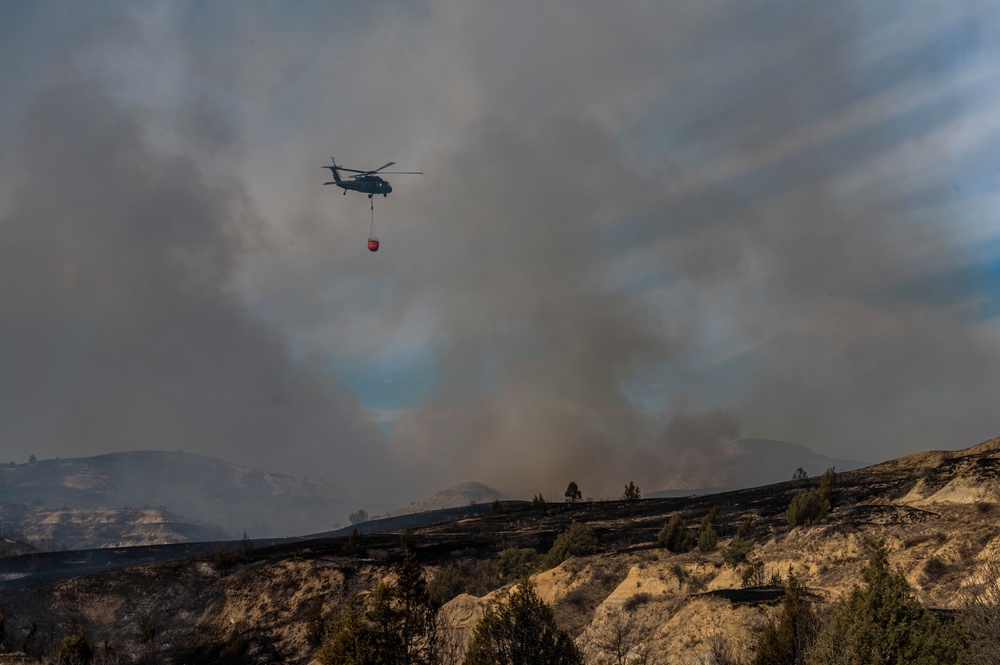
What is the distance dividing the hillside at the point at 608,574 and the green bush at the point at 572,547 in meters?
1.59

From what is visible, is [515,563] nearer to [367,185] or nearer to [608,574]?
[608,574]

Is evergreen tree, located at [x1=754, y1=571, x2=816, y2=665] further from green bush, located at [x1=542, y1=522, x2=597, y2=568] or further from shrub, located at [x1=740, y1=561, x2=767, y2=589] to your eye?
green bush, located at [x1=542, y1=522, x2=597, y2=568]

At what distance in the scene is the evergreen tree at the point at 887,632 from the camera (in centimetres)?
2636

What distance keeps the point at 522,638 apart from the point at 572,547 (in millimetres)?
43202

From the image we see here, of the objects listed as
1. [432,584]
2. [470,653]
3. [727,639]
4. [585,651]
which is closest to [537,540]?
[432,584]

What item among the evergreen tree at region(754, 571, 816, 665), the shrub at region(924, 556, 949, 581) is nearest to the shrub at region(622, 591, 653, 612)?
the evergreen tree at region(754, 571, 816, 665)

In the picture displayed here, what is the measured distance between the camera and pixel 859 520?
6256 centimetres

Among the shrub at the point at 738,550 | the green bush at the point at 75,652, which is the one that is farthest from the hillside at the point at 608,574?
the green bush at the point at 75,652

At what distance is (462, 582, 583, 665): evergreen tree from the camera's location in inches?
1319

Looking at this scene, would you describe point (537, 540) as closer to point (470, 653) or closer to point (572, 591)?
point (572, 591)

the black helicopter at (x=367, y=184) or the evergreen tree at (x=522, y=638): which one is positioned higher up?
the black helicopter at (x=367, y=184)

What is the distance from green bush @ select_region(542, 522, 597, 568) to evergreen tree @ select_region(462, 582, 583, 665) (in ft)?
128

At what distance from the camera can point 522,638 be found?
33875 mm

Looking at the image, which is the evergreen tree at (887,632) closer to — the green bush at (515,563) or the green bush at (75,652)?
the green bush at (515,563)
